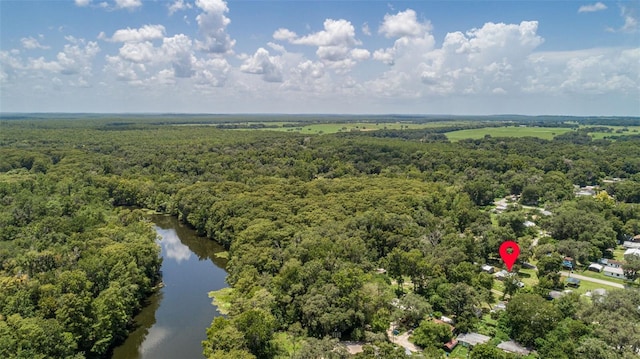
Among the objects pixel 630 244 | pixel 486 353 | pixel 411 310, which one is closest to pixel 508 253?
pixel 630 244

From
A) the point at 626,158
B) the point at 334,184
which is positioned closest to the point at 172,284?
the point at 334,184

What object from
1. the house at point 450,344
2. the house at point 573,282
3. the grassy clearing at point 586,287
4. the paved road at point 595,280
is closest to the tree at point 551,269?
the grassy clearing at point 586,287

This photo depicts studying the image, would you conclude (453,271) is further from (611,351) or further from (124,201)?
(124,201)

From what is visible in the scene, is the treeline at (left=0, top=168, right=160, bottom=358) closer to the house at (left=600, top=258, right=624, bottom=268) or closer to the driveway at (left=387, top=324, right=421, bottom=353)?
the driveway at (left=387, top=324, right=421, bottom=353)

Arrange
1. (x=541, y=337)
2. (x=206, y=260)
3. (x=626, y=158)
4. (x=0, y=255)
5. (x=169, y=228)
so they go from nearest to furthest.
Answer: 1. (x=541, y=337)
2. (x=0, y=255)
3. (x=206, y=260)
4. (x=169, y=228)
5. (x=626, y=158)

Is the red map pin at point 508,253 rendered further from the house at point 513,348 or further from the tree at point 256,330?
the tree at point 256,330

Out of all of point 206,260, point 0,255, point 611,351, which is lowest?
point 206,260
